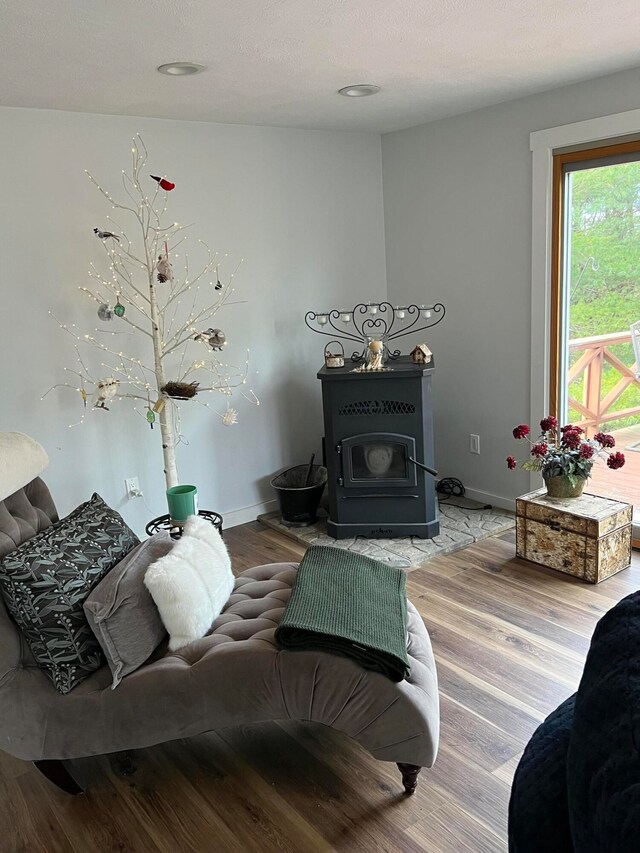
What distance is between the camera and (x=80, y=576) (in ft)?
6.75

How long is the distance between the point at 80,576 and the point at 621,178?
3057mm

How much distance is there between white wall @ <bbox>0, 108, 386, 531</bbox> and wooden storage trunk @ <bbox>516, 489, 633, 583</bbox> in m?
1.61

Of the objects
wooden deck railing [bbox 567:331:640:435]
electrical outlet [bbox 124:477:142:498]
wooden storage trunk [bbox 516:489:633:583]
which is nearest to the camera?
wooden storage trunk [bbox 516:489:633:583]

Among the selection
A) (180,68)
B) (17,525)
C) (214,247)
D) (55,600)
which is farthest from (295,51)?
(55,600)

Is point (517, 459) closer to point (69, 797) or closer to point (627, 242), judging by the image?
point (627, 242)

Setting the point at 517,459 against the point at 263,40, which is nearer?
the point at 263,40

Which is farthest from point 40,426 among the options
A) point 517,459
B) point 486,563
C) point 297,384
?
point 517,459

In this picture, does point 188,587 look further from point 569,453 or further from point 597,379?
point 597,379

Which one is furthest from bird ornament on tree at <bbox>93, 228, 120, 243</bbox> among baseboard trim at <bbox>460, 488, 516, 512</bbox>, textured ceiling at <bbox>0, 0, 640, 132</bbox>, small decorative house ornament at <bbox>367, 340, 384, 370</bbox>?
baseboard trim at <bbox>460, 488, 516, 512</bbox>

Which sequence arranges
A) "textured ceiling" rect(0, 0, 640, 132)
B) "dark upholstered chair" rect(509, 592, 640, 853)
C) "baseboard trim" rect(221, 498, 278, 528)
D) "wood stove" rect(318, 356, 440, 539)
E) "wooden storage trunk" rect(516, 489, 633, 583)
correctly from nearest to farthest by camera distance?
"dark upholstered chair" rect(509, 592, 640, 853) < "textured ceiling" rect(0, 0, 640, 132) < "wooden storage trunk" rect(516, 489, 633, 583) < "wood stove" rect(318, 356, 440, 539) < "baseboard trim" rect(221, 498, 278, 528)

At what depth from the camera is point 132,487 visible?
383cm

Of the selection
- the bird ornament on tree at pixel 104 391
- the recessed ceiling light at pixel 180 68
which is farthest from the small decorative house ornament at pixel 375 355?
the recessed ceiling light at pixel 180 68

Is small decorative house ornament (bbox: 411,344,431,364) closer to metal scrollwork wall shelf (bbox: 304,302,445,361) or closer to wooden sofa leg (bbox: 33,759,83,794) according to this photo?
metal scrollwork wall shelf (bbox: 304,302,445,361)

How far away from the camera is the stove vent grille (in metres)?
3.69
